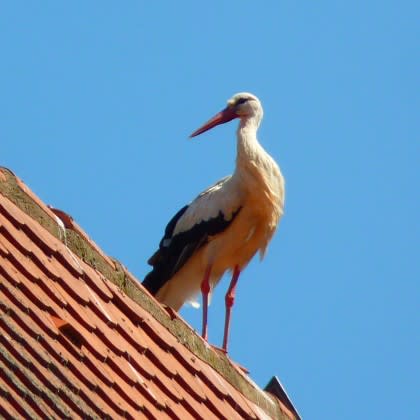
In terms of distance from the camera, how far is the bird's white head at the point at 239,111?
11.4 m

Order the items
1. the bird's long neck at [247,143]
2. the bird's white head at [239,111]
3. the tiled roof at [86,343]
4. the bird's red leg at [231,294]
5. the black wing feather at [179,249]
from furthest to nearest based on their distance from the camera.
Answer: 1. the bird's white head at [239,111]
2. the bird's long neck at [247,143]
3. the bird's red leg at [231,294]
4. the black wing feather at [179,249]
5. the tiled roof at [86,343]

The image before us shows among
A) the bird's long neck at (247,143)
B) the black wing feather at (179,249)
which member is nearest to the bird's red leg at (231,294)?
the black wing feather at (179,249)

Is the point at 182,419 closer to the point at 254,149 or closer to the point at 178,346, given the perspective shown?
the point at 178,346

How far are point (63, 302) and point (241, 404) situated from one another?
1.07 meters

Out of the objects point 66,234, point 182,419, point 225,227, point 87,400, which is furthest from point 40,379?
point 225,227

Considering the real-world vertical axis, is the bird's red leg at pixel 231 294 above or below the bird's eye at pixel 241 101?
below

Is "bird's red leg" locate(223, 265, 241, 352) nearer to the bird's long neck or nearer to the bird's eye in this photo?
the bird's long neck

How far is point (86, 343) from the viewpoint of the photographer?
4.12 meters

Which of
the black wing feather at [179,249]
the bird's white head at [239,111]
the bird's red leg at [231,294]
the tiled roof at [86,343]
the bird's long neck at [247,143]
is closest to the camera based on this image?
the tiled roof at [86,343]

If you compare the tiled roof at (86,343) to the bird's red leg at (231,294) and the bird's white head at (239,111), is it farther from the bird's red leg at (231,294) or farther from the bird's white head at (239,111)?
the bird's white head at (239,111)

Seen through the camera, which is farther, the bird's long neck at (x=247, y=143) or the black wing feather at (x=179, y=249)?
the bird's long neck at (x=247, y=143)

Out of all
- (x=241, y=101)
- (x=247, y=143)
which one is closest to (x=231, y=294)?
(x=247, y=143)

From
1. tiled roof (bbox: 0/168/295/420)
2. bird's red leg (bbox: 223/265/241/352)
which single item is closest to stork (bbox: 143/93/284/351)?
bird's red leg (bbox: 223/265/241/352)

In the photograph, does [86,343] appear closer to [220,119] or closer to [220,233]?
[220,233]
